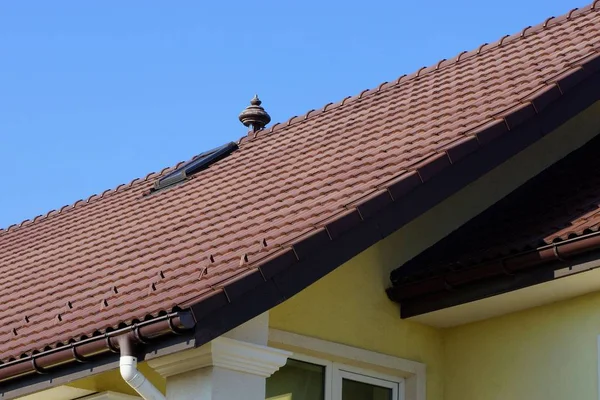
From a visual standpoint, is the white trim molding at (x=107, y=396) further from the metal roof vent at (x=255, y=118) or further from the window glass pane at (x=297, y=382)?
the metal roof vent at (x=255, y=118)

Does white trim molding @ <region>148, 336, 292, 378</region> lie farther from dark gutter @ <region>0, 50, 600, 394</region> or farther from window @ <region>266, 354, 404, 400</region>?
window @ <region>266, 354, 404, 400</region>

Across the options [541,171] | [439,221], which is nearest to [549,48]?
[541,171]

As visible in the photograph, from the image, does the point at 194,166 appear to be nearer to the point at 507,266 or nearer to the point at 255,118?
the point at 255,118

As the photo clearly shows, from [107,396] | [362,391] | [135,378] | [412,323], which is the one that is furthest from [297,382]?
[135,378]

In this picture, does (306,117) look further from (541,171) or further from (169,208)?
(541,171)

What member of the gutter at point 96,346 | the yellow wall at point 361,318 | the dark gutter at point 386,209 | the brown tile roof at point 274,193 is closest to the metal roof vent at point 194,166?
the brown tile roof at point 274,193

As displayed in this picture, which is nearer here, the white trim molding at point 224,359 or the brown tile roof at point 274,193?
the white trim molding at point 224,359

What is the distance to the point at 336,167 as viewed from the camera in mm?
9109

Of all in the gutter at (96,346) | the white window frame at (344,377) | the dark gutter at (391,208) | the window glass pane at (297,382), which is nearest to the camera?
the gutter at (96,346)

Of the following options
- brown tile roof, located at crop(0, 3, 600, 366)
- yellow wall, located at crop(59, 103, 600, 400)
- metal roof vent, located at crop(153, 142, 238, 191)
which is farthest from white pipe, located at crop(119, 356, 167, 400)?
metal roof vent, located at crop(153, 142, 238, 191)

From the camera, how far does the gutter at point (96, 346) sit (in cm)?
653

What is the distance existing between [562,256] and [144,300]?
2563mm

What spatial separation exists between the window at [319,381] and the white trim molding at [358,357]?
60 millimetres

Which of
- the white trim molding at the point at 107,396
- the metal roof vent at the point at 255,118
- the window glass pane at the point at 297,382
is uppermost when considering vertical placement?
the metal roof vent at the point at 255,118
